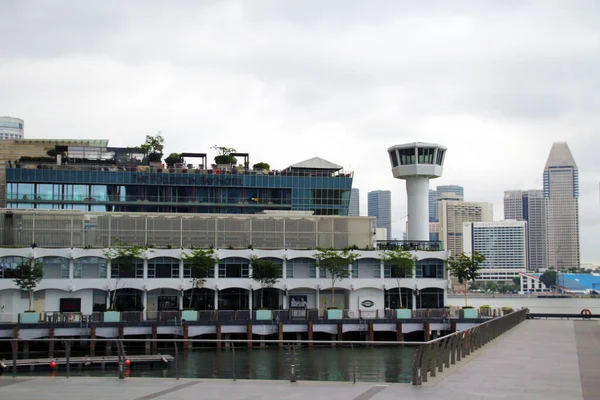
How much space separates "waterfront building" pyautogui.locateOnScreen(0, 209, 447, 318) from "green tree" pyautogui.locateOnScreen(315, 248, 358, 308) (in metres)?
1.34

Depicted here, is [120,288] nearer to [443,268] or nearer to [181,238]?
[181,238]

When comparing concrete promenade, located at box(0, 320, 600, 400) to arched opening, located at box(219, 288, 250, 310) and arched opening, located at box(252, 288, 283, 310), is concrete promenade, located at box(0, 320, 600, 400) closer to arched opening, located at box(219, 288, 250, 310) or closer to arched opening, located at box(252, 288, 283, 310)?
arched opening, located at box(219, 288, 250, 310)

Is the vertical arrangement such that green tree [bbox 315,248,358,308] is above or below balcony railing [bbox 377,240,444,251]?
below

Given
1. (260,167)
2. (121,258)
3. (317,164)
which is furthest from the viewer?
(317,164)

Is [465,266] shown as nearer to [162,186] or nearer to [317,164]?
[317,164]

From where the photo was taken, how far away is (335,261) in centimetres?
8688

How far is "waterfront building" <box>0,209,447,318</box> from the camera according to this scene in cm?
8419

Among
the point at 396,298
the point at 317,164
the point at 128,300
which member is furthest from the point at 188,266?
the point at 317,164

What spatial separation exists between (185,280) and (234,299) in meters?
6.39

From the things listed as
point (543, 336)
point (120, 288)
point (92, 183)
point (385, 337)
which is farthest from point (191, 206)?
point (543, 336)

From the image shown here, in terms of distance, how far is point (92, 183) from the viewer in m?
118

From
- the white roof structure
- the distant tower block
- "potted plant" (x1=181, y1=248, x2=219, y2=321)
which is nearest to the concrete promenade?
"potted plant" (x1=181, y1=248, x2=219, y2=321)

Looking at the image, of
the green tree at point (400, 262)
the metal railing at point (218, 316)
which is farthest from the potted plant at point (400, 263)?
the metal railing at point (218, 316)

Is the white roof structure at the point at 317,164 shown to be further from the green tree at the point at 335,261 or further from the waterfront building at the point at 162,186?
the green tree at the point at 335,261
